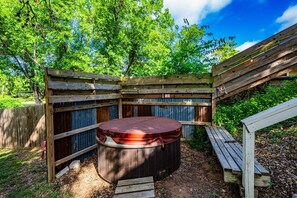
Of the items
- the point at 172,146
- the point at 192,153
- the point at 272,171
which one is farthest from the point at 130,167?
the point at 272,171

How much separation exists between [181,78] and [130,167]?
318cm

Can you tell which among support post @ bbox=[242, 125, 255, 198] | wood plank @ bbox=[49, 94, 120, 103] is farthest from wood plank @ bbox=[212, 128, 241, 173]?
wood plank @ bbox=[49, 94, 120, 103]

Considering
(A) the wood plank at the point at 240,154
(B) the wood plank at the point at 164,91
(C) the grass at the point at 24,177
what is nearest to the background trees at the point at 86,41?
(B) the wood plank at the point at 164,91

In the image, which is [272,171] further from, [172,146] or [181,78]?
[181,78]

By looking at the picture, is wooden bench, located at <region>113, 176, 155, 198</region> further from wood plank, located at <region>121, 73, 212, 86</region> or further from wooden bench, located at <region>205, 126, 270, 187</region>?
wood plank, located at <region>121, 73, 212, 86</region>

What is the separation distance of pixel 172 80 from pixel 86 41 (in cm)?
642

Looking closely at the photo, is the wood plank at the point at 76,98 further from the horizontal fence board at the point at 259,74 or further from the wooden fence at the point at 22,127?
the horizontal fence board at the point at 259,74

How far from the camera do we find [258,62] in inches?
158

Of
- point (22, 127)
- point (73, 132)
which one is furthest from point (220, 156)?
point (22, 127)

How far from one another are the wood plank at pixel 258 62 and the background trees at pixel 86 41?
328 cm

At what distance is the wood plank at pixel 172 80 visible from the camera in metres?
4.62

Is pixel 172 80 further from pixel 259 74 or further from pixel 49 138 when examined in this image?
pixel 49 138

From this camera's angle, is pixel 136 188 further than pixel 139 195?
Yes

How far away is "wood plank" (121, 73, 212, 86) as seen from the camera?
4.62 metres
